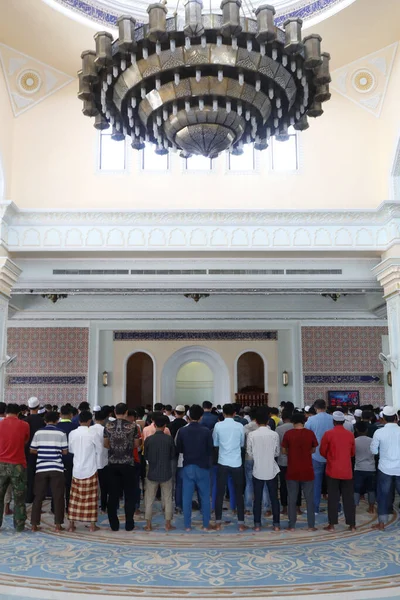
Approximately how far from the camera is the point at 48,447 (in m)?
5.73

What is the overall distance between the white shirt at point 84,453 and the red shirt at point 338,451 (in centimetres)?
229

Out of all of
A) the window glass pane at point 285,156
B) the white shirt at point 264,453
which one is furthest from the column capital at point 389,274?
the white shirt at point 264,453

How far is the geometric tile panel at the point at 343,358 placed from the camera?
48.2 ft

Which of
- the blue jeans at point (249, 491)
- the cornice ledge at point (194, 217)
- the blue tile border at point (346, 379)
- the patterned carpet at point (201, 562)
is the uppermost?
the cornice ledge at point (194, 217)

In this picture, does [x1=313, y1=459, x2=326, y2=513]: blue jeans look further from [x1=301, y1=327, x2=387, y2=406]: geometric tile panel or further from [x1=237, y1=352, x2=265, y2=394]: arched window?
[x1=237, y1=352, x2=265, y2=394]: arched window

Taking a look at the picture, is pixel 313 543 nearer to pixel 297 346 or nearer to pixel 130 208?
pixel 130 208

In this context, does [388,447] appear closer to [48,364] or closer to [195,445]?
[195,445]

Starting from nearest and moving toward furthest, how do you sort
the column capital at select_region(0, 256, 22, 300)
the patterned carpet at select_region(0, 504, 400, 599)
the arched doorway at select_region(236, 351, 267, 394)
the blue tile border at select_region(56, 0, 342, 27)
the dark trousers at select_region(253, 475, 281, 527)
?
the patterned carpet at select_region(0, 504, 400, 599) < the dark trousers at select_region(253, 475, 281, 527) < the blue tile border at select_region(56, 0, 342, 27) < the column capital at select_region(0, 256, 22, 300) < the arched doorway at select_region(236, 351, 267, 394)

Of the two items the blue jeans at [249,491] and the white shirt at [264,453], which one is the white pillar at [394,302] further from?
the white shirt at [264,453]

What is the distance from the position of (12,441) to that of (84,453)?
728mm

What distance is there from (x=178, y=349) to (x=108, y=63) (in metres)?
10.3

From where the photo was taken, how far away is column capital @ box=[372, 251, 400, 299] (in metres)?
10.3

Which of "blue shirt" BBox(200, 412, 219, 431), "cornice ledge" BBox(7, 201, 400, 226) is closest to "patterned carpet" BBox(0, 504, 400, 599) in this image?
"blue shirt" BBox(200, 412, 219, 431)

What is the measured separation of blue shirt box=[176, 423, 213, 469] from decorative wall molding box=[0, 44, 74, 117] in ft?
25.0
